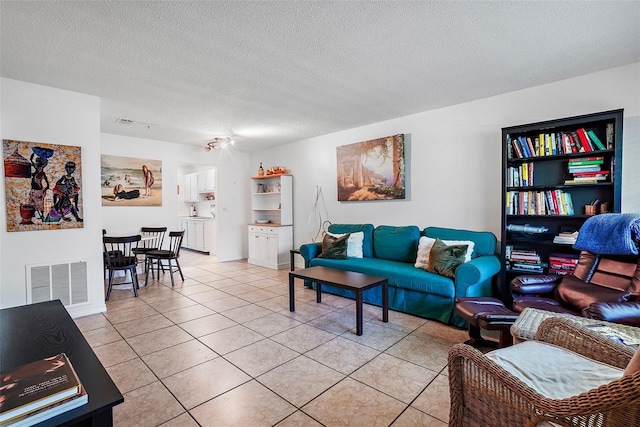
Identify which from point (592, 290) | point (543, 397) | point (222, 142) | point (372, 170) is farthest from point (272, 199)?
point (543, 397)

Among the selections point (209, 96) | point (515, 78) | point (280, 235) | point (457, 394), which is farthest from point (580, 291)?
point (280, 235)

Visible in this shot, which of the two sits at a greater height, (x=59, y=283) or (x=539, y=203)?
(x=539, y=203)

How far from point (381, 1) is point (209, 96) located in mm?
2200

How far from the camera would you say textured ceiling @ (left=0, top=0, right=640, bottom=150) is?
1.91 meters

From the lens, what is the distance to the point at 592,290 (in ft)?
7.47

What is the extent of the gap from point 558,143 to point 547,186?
1.37 ft

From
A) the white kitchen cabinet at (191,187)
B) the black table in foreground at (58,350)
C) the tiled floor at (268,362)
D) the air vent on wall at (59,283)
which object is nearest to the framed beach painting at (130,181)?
the tiled floor at (268,362)

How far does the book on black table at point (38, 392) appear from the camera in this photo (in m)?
0.85

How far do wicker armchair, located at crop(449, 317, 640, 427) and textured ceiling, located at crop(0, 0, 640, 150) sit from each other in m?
1.95

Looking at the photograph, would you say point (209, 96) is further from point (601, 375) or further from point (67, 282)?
point (601, 375)

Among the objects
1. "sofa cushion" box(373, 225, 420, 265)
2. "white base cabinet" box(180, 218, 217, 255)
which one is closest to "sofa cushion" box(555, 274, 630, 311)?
"sofa cushion" box(373, 225, 420, 265)

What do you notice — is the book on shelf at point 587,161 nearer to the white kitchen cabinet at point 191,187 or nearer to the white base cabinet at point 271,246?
the white base cabinet at point 271,246

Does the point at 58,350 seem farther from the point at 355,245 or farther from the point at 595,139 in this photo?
the point at 595,139

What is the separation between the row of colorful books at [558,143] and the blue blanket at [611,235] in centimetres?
69
